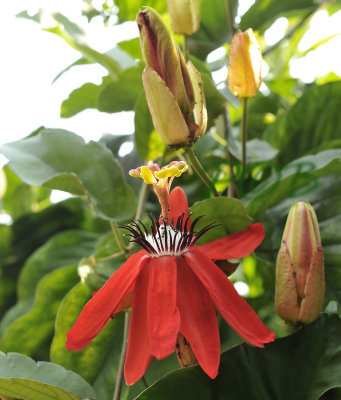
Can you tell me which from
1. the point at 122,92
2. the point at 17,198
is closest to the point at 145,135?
the point at 122,92

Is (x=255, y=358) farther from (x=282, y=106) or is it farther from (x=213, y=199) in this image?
(x=282, y=106)

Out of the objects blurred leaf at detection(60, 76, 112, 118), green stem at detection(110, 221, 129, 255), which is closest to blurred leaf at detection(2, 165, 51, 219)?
blurred leaf at detection(60, 76, 112, 118)

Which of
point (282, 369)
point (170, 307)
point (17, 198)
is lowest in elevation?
point (17, 198)

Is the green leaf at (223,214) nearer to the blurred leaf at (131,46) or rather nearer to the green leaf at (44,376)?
the green leaf at (44,376)

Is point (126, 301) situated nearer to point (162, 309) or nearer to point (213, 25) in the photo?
point (162, 309)

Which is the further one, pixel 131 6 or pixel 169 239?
pixel 131 6

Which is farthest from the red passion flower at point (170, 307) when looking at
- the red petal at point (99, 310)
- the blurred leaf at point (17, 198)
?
the blurred leaf at point (17, 198)

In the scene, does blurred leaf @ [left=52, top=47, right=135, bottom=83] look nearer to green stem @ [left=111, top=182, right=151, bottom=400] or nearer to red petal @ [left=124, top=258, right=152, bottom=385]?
green stem @ [left=111, top=182, right=151, bottom=400]

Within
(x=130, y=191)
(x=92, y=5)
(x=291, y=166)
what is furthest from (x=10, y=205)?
(x=291, y=166)
